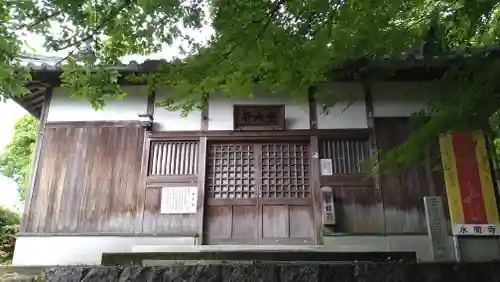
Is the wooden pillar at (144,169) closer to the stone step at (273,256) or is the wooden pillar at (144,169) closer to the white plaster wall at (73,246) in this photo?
the white plaster wall at (73,246)

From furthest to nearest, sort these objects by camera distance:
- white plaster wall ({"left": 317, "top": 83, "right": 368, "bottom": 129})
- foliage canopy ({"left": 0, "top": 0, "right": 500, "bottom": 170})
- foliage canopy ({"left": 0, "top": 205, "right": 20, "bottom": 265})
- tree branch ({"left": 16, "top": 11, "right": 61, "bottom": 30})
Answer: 1. foliage canopy ({"left": 0, "top": 205, "right": 20, "bottom": 265})
2. white plaster wall ({"left": 317, "top": 83, "right": 368, "bottom": 129})
3. tree branch ({"left": 16, "top": 11, "right": 61, "bottom": 30})
4. foliage canopy ({"left": 0, "top": 0, "right": 500, "bottom": 170})

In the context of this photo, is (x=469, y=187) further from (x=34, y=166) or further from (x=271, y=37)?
(x=34, y=166)

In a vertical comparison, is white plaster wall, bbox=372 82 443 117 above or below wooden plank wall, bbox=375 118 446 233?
above

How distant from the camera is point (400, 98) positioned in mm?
9109

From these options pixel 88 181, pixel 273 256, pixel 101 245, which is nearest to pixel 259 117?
pixel 273 256

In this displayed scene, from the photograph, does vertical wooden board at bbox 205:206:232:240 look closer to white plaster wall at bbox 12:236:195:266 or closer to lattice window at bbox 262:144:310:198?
white plaster wall at bbox 12:236:195:266

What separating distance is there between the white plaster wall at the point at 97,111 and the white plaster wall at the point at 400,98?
4987 mm

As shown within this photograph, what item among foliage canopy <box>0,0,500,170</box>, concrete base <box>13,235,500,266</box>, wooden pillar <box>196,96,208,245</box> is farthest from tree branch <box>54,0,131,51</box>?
concrete base <box>13,235,500,266</box>

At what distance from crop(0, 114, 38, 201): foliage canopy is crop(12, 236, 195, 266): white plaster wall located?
1068cm

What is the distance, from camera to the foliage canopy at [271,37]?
3464 millimetres

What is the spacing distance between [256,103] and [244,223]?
2.56 meters

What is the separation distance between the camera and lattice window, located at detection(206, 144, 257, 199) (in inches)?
344

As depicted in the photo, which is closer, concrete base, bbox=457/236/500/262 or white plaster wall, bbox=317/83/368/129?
concrete base, bbox=457/236/500/262

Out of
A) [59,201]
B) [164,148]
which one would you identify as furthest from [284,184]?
[59,201]
